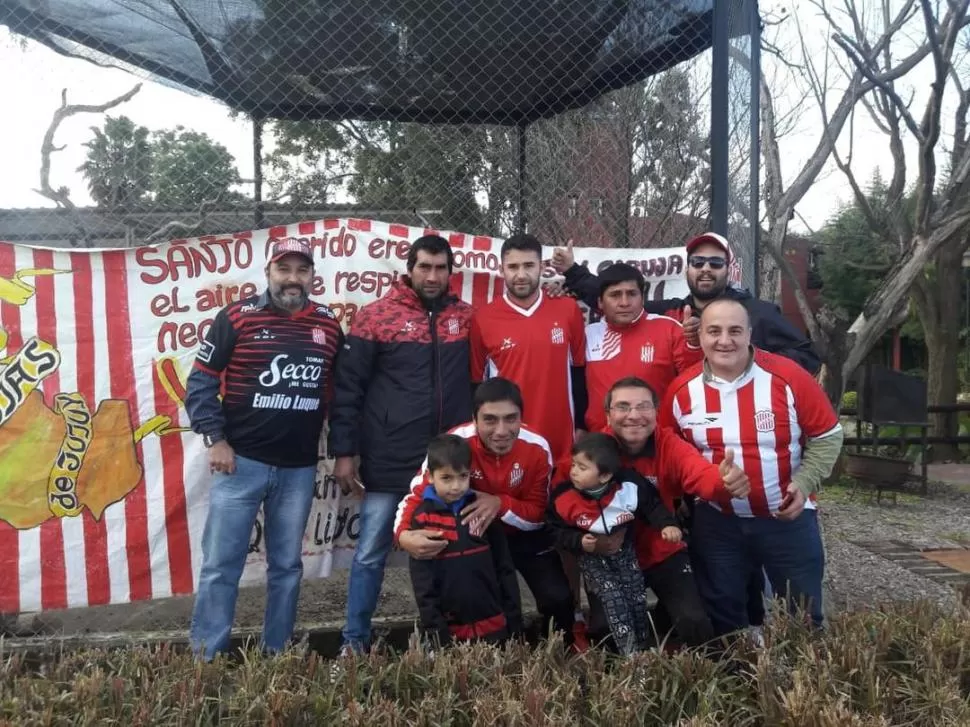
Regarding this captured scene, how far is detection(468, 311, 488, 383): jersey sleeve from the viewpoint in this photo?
12.8 ft

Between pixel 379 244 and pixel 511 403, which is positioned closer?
pixel 511 403

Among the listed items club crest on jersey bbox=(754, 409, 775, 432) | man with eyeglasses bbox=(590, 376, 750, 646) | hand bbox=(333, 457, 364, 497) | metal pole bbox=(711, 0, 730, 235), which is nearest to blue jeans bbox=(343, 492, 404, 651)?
hand bbox=(333, 457, 364, 497)

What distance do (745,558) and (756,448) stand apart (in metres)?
0.51

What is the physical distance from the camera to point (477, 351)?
3.91m

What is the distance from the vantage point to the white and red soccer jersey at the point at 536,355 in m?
3.83

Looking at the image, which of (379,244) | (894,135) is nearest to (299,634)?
(379,244)

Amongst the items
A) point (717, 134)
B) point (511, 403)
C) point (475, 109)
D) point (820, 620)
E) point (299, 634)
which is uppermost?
point (475, 109)

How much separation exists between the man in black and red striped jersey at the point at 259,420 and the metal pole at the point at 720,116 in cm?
215

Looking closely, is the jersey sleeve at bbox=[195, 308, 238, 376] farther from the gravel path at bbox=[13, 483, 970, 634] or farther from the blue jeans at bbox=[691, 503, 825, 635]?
the blue jeans at bbox=[691, 503, 825, 635]

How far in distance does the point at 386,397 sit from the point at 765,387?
1648 millimetres

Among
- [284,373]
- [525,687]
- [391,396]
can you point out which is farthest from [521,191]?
[525,687]

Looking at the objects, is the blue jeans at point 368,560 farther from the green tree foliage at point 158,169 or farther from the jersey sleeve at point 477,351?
the green tree foliage at point 158,169

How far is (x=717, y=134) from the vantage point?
4320mm

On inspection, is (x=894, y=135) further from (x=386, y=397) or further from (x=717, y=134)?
(x=386, y=397)
